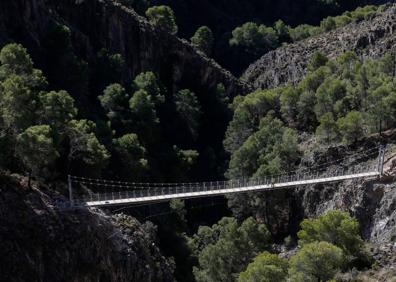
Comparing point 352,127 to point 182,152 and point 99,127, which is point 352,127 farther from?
point 99,127

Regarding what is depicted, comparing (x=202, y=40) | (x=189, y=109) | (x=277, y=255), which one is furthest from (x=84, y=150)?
(x=202, y=40)

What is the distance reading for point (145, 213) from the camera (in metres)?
70.8

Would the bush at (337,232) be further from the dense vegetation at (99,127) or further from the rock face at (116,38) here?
the rock face at (116,38)

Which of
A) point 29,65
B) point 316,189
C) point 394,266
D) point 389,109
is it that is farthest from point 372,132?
point 29,65

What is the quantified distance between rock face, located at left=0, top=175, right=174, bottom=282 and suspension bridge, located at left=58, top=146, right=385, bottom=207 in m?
1.91

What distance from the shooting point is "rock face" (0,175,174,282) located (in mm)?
45719

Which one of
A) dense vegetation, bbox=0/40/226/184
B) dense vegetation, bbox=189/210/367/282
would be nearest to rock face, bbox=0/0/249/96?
dense vegetation, bbox=0/40/226/184

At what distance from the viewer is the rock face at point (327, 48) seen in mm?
90875

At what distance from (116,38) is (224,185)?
36676mm

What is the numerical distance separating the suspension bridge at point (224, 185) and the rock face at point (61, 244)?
1.91m

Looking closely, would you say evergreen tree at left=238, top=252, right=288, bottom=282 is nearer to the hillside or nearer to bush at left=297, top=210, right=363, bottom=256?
the hillside

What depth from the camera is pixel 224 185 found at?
65250mm

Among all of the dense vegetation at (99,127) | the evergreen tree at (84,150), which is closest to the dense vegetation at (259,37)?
the dense vegetation at (99,127)

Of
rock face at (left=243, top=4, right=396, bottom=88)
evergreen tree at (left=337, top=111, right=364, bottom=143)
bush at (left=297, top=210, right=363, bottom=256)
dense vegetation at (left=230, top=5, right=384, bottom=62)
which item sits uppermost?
dense vegetation at (left=230, top=5, right=384, bottom=62)
